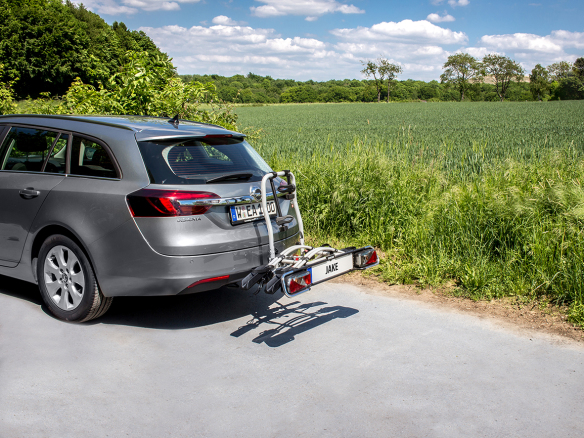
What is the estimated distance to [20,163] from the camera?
470 cm

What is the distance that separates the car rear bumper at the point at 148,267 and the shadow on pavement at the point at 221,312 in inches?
22.6

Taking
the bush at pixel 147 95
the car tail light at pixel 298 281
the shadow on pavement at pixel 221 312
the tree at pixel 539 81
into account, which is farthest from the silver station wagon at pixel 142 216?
the tree at pixel 539 81

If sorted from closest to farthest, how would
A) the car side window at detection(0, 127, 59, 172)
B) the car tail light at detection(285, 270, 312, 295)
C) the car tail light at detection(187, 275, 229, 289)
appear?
the car tail light at detection(285, 270, 312, 295) < the car tail light at detection(187, 275, 229, 289) < the car side window at detection(0, 127, 59, 172)

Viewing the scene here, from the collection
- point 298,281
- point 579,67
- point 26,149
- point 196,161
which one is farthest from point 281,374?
point 579,67

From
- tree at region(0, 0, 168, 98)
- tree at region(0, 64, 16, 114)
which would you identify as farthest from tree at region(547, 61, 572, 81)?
tree at region(0, 64, 16, 114)

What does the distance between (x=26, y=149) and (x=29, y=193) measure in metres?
0.56

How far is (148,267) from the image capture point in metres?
3.77

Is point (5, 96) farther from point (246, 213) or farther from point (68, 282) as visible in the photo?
point (246, 213)

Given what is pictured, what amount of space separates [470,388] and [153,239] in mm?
2399

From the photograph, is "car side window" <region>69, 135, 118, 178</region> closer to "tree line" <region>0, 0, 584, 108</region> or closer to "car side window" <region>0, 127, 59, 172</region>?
"car side window" <region>0, 127, 59, 172</region>

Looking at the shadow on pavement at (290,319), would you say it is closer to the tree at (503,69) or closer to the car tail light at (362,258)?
the car tail light at (362,258)

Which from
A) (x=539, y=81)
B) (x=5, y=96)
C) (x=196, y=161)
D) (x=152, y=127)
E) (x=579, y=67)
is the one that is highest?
(x=579, y=67)

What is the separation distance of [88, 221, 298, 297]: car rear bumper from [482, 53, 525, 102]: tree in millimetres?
137756

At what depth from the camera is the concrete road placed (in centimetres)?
281
